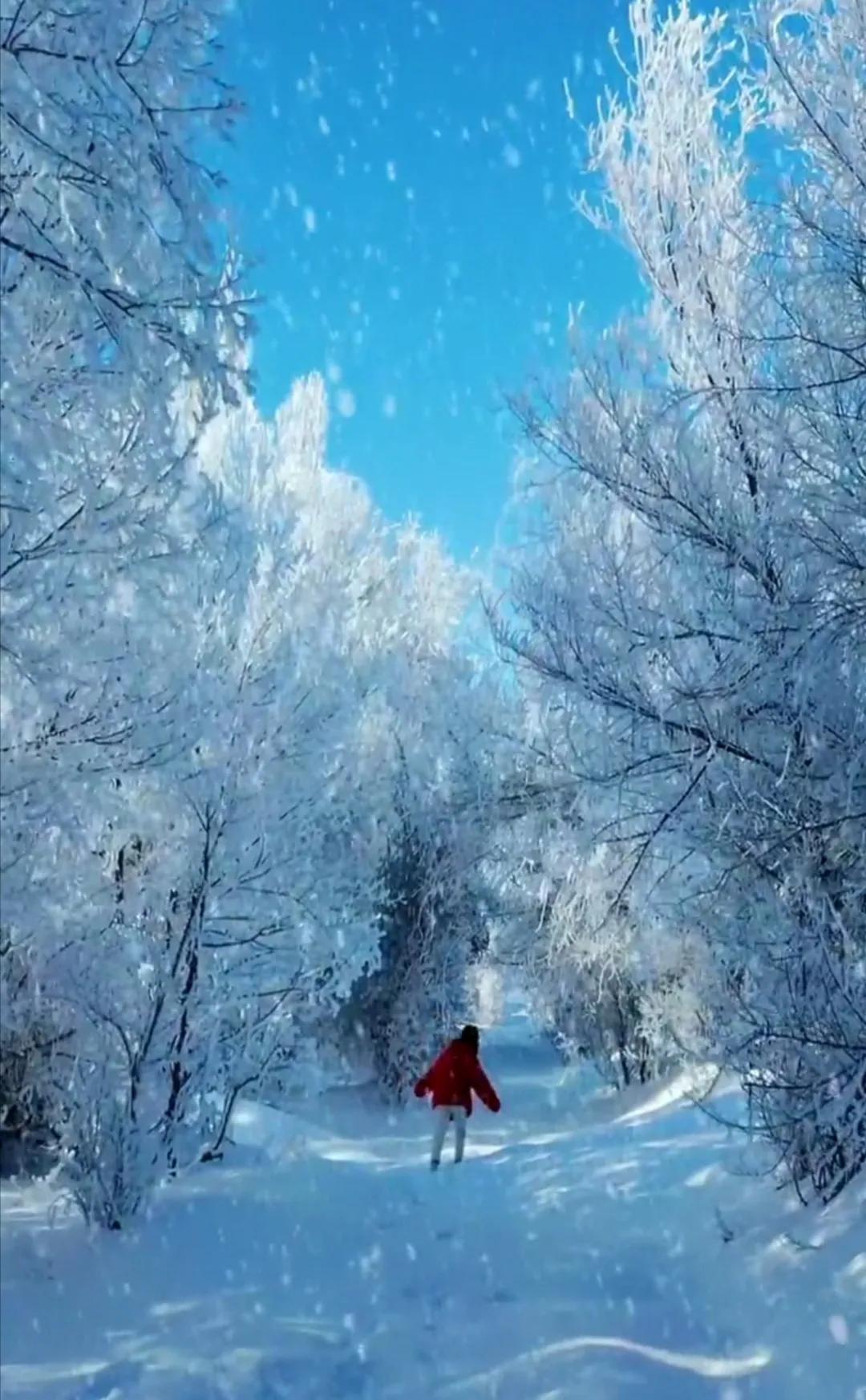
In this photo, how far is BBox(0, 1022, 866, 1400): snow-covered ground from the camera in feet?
16.7

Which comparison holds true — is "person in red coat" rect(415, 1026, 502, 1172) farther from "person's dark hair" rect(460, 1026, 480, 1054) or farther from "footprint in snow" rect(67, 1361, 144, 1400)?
"footprint in snow" rect(67, 1361, 144, 1400)

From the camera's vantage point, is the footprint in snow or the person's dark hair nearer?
the footprint in snow

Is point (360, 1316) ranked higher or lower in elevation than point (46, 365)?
lower

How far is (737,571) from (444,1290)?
4.10 metres

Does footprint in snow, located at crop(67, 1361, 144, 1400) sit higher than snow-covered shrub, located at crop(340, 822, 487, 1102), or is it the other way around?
snow-covered shrub, located at crop(340, 822, 487, 1102)

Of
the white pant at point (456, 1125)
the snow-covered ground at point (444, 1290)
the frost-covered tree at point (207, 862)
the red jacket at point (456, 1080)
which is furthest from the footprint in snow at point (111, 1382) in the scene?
the red jacket at point (456, 1080)

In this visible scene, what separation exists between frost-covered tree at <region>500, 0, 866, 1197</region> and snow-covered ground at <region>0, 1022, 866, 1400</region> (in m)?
0.78

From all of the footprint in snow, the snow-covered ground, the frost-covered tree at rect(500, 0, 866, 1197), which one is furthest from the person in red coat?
the footprint in snow

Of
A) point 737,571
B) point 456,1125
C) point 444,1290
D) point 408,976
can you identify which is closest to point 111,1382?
point 444,1290

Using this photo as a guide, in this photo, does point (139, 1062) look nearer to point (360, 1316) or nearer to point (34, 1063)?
point (34, 1063)

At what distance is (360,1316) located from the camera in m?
6.02

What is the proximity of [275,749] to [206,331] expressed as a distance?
21.4 ft

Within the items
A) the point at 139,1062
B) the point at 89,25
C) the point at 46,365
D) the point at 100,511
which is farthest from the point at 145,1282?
the point at 89,25

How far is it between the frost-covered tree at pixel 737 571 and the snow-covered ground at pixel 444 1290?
30.8 inches
